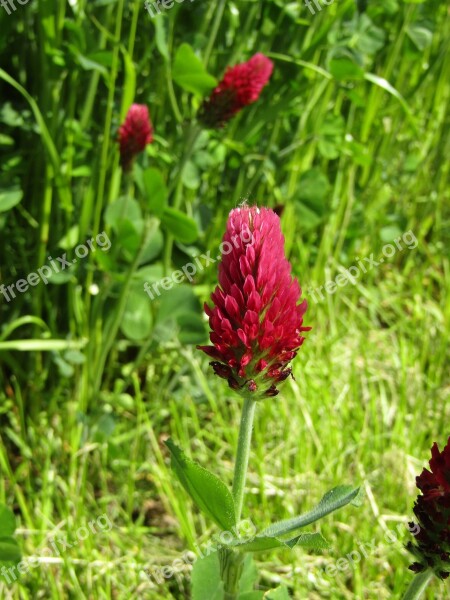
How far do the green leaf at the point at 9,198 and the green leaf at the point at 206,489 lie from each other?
0.75m

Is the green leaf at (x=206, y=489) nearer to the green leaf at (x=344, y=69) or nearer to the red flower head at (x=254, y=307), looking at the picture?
the red flower head at (x=254, y=307)

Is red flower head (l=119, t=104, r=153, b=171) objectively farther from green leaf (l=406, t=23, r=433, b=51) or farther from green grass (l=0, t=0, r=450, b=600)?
green leaf (l=406, t=23, r=433, b=51)

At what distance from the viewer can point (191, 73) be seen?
1356 mm

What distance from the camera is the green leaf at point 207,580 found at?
35.5 inches

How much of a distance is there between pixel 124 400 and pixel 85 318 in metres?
0.20

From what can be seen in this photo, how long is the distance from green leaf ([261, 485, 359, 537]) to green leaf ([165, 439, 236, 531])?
1.8 inches

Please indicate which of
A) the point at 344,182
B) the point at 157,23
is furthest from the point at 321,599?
the point at 344,182

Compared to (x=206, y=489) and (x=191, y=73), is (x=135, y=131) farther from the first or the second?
(x=206, y=489)

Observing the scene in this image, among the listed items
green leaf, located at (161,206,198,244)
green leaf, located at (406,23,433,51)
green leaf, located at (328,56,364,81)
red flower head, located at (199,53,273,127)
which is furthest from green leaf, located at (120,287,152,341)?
green leaf, located at (406,23,433,51)

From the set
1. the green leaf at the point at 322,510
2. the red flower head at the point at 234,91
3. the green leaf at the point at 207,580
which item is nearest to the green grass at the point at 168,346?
the red flower head at the point at 234,91

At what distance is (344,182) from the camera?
7.33ft

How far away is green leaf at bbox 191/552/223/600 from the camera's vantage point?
2.96 feet

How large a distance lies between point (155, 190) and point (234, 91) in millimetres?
222

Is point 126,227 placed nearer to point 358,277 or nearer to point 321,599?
point 321,599
